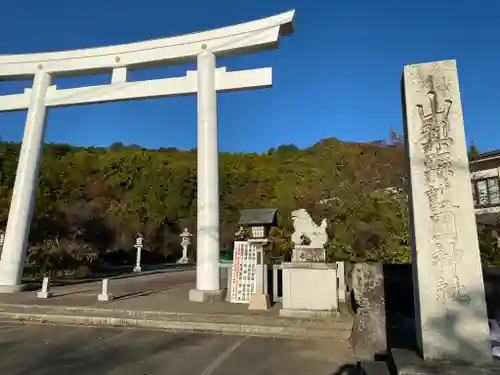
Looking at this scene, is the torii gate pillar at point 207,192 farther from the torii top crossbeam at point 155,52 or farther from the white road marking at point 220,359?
the white road marking at point 220,359

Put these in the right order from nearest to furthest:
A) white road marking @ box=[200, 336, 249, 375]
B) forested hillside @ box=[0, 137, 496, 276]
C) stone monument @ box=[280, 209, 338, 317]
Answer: white road marking @ box=[200, 336, 249, 375]
stone monument @ box=[280, 209, 338, 317]
forested hillside @ box=[0, 137, 496, 276]

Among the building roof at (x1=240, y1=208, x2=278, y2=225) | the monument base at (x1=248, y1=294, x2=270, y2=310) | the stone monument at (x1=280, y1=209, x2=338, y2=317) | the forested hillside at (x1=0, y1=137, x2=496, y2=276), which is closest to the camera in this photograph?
the stone monument at (x1=280, y1=209, x2=338, y2=317)

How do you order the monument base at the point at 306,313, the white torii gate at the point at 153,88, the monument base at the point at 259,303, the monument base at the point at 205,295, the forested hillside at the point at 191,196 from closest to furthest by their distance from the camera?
the monument base at the point at 306,313, the monument base at the point at 259,303, the monument base at the point at 205,295, the white torii gate at the point at 153,88, the forested hillside at the point at 191,196

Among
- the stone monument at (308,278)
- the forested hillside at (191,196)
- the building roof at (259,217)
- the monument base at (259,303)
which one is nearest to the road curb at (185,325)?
the stone monument at (308,278)

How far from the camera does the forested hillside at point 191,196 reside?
1284cm

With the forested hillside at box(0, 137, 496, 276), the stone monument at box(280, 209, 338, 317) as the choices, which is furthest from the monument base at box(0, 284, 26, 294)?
the stone monument at box(280, 209, 338, 317)

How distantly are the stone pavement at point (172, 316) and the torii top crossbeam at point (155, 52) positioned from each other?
6614mm

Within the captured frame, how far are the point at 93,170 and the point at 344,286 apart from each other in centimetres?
3734

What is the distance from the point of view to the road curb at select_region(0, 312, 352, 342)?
6.05 m

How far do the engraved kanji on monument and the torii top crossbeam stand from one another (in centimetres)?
605

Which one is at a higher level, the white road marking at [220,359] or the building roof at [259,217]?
the building roof at [259,217]

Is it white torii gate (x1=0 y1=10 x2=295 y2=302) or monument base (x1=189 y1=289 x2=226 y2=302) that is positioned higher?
white torii gate (x1=0 y1=10 x2=295 y2=302)

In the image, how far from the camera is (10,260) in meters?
9.77

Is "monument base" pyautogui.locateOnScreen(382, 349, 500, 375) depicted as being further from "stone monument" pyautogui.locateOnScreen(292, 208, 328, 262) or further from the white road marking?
"stone monument" pyautogui.locateOnScreen(292, 208, 328, 262)
